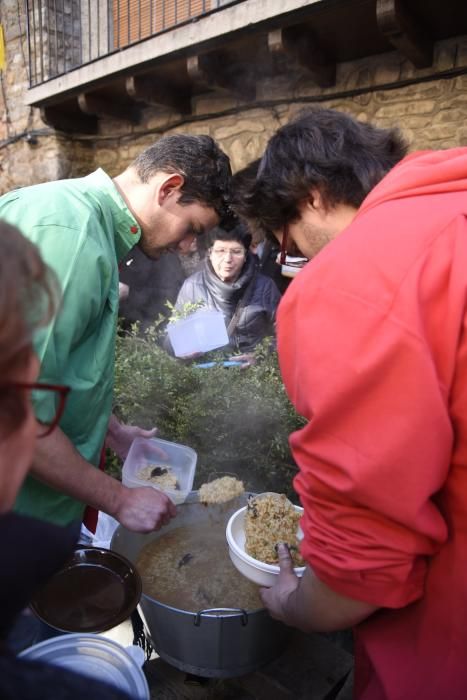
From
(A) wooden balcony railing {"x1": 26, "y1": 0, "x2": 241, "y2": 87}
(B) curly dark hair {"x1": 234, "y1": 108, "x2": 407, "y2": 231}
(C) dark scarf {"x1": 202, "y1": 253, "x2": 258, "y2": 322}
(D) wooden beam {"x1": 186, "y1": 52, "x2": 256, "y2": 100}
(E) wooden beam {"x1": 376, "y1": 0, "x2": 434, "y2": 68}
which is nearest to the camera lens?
(B) curly dark hair {"x1": 234, "y1": 108, "x2": 407, "y2": 231}

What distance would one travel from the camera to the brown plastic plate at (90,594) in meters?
1.59

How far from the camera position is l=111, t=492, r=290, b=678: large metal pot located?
1751mm

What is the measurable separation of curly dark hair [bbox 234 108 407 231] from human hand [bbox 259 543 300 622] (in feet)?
3.82

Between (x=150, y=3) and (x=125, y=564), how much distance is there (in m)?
7.32

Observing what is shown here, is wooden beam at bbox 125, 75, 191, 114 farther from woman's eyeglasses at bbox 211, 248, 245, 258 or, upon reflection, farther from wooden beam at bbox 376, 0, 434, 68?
wooden beam at bbox 376, 0, 434, 68

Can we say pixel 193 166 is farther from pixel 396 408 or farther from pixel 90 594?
pixel 90 594

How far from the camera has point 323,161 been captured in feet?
5.08

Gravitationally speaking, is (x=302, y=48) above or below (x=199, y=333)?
above

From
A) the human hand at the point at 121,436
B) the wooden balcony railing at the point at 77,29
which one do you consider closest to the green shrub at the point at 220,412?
the human hand at the point at 121,436

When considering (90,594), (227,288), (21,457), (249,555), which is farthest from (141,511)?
(227,288)

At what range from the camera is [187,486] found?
232cm

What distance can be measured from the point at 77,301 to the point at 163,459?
3.74ft

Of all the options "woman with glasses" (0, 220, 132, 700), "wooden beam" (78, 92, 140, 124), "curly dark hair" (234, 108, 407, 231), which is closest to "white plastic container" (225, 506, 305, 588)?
"woman with glasses" (0, 220, 132, 700)

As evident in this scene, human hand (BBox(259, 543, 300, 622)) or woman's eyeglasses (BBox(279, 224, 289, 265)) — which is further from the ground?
woman's eyeglasses (BBox(279, 224, 289, 265))
